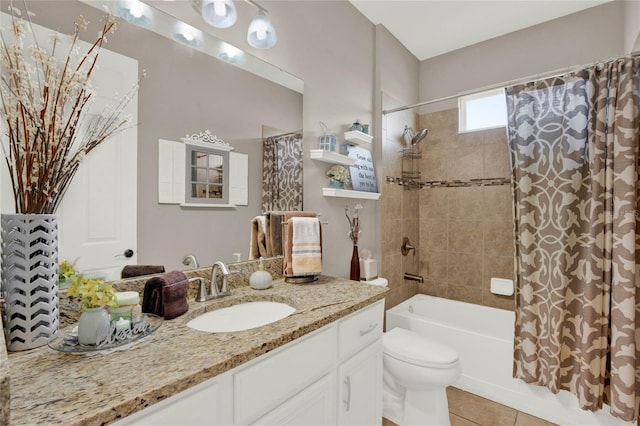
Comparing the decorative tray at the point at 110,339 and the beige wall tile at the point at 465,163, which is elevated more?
the beige wall tile at the point at 465,163

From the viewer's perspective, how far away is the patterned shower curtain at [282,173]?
1604 mm

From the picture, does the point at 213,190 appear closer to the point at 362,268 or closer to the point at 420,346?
the point at 362,268

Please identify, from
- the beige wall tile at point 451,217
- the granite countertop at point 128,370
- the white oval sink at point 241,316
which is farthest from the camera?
the beige wall tile at point 451,217

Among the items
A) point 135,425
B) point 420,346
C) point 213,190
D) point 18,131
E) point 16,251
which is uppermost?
point 18,131

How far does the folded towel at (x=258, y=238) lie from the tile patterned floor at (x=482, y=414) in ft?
4.40

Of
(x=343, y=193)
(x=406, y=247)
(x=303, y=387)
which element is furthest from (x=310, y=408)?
(x=406, y=247)

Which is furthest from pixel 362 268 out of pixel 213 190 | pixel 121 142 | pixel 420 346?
pixel 121 142

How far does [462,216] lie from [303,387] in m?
2.37

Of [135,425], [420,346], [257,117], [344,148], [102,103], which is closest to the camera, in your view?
[135,425]

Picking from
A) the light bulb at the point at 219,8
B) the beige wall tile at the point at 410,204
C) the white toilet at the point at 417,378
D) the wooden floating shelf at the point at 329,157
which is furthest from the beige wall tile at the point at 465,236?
the light bulb at the point at 219,8

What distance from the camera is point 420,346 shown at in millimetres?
1795

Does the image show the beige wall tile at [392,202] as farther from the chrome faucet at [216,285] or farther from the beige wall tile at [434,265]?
the chrome faucet at [216,285]

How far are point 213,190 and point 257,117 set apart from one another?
47cm

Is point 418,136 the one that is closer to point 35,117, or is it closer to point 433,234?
Result: point 433,234
